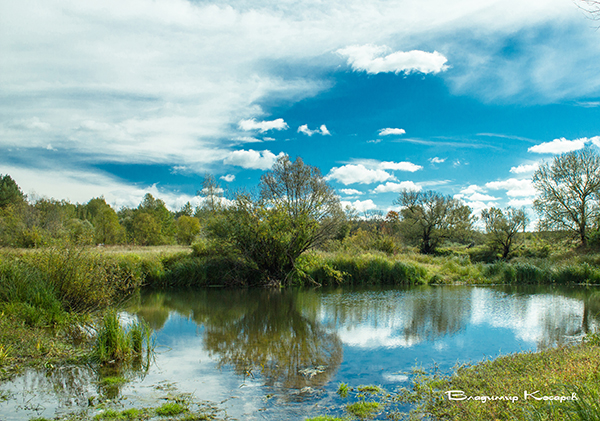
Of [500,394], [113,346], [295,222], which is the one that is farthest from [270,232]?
[500,394]

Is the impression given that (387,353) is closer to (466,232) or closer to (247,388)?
(247,388)

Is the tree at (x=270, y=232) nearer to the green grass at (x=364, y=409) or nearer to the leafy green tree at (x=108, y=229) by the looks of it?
the green grass at (x=364, y=409)

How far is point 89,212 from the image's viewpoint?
6031cm

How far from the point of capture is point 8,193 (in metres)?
52.9

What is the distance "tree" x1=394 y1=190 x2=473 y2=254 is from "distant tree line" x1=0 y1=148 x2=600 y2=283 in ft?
0.41

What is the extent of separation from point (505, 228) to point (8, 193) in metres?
62.5

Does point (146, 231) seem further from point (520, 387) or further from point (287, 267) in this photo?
point (520, 387)

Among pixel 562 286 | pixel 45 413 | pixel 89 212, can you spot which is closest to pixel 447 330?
pixel 45 413

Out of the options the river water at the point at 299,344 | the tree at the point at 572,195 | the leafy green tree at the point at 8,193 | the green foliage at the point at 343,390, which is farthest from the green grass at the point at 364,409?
the leafy green tree at the point at 8,193

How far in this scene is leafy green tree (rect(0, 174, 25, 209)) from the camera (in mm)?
52062

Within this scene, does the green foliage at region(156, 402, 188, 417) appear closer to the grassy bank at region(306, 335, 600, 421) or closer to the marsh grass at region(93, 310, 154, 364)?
the grassy bank at region(306, 335, 600, 421)

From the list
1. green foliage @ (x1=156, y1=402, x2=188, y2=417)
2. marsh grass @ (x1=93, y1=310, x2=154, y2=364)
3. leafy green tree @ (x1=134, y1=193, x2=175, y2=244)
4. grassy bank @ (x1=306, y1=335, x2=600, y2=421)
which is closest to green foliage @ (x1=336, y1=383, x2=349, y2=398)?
grassy bank @ (x1=306, y1=335, x2=600, y2=421)

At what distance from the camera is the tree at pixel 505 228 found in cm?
3859

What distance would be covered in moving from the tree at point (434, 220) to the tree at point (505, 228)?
8.18m
